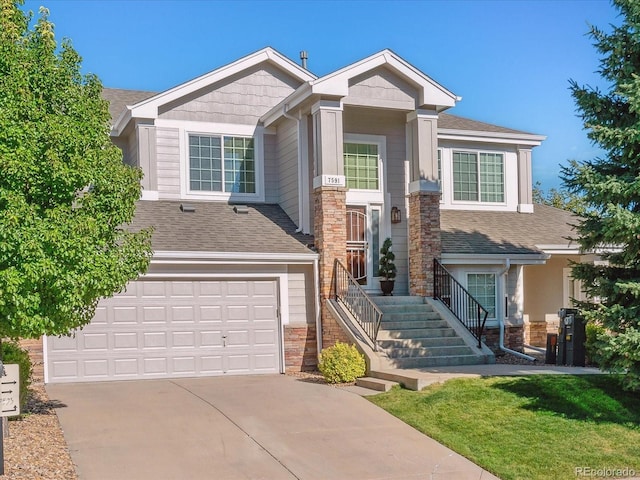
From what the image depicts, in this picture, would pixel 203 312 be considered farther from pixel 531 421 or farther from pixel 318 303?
pixel 531 421

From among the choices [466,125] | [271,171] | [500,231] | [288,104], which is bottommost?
[500,231]

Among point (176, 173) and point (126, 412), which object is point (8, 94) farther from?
point (176, 173)

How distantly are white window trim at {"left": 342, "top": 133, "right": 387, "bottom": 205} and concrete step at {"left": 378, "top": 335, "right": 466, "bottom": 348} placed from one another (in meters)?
3.94

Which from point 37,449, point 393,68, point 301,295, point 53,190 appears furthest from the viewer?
point 393,68

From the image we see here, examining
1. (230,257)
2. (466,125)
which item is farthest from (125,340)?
(466,125)

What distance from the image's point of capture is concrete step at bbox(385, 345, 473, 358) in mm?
14109

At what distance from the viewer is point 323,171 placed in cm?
1562

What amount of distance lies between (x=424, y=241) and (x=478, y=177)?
15.0 feet

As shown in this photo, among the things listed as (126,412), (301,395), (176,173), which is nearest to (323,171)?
(176,173)

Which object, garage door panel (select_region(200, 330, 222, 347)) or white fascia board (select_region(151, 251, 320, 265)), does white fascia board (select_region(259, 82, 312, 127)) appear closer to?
white fascia board (select_region(151, 251, 320, 265))

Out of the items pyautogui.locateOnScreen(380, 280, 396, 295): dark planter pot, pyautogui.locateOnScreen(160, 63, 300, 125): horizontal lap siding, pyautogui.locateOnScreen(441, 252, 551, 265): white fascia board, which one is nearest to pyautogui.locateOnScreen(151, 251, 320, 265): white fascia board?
pyautogui.locateOnScreen(380, 280, 396, 295): dark planter pot

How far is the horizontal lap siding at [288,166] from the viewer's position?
16.9 m

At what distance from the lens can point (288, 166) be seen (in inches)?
685

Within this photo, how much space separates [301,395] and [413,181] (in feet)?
20.5
